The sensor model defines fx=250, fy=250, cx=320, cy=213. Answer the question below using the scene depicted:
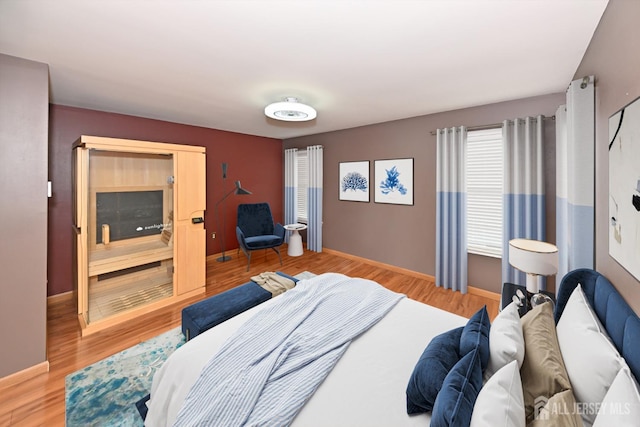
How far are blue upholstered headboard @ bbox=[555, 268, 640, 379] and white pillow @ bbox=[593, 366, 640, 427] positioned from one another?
0.17 metres

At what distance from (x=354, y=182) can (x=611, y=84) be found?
3.41 meters

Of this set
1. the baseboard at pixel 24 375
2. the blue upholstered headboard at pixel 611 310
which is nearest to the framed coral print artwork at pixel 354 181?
the blue upholstered headboard at pixel 611 310

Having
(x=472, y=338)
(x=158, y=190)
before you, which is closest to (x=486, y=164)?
(x=472, y=338)

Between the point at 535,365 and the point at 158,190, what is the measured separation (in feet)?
12.0

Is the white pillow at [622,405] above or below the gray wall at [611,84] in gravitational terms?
below

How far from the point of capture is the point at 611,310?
43.4 inches

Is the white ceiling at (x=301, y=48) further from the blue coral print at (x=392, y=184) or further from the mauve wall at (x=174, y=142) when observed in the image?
the blue coral print at (x=392, y=184)

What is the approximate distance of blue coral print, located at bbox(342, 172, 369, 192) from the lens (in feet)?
14.7

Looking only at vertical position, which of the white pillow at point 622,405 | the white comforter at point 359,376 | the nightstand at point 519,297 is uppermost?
the white pillow at point 622,405

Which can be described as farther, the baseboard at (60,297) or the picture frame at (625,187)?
the baseboard at (60,297)

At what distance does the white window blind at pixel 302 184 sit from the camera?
212 inches

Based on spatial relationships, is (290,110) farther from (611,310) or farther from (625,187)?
(611,310)

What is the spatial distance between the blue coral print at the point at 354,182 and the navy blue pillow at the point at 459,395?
11.9ft

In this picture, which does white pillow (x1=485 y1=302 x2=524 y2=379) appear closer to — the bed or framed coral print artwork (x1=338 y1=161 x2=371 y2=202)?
the bed
